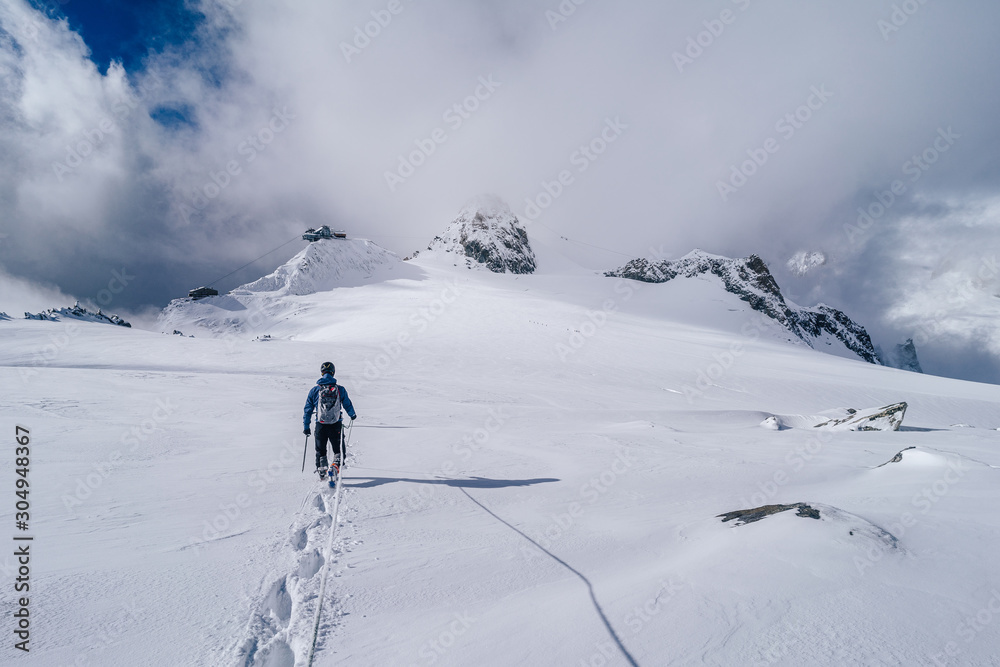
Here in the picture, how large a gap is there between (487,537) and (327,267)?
73826mm

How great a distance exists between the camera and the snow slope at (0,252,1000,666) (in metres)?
2.86

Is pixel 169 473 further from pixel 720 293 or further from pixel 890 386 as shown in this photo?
pixel 720 293

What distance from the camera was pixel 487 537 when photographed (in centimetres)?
487

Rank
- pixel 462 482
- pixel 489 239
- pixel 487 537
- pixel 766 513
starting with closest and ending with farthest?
pixel 766 513 → pixel 487 537 → pixel 462 482 → pixel 489 239

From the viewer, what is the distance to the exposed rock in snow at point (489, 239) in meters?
138

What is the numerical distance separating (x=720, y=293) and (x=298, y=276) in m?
78.8

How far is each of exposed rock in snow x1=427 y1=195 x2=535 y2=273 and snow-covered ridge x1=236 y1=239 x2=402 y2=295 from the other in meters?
53.7

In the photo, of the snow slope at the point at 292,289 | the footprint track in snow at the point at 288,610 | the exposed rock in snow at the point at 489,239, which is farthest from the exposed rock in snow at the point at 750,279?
the footprint track in snow at the point at 288,610

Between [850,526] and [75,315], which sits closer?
[850,526]

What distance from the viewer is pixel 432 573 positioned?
4008mm

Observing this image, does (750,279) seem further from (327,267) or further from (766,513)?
(766,513)

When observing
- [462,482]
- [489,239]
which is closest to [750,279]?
[489,239]

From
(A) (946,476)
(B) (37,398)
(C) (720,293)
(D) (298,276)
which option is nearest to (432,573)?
(A) (946,476)

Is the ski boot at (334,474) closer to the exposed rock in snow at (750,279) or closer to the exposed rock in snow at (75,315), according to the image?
the exposed rock in snow at (75,315)
